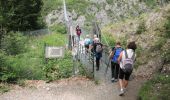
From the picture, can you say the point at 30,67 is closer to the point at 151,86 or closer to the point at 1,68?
the point at 1,68

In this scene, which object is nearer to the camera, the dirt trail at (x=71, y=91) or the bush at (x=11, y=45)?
the dirt trail at (x=71, y=91)

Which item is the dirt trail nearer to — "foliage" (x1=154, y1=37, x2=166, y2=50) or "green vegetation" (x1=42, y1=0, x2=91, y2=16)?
"foliage" (x1=154, y1=37, x2=166, y2=50)

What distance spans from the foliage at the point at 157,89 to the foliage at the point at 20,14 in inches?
773

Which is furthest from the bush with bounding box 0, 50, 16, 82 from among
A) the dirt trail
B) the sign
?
the sign

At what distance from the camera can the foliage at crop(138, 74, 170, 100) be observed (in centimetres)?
1186

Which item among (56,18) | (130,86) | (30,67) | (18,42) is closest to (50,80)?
(30,67)

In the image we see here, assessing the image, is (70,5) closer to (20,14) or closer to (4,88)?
(20,14)

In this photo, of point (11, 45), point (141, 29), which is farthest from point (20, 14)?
point (141, 29)

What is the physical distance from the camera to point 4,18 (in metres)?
32.0

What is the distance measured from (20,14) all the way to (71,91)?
21707 mm

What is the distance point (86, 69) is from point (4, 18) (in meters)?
17.6

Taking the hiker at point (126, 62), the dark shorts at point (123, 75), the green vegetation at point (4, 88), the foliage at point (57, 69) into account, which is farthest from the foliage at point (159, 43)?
the green vegetation at point (4, 88)

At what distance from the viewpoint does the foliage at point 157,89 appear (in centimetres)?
1186

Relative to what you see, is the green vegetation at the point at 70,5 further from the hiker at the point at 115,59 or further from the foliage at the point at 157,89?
the foliage at the point at 157,89
